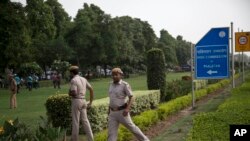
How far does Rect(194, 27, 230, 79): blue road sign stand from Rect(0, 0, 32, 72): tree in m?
22.1

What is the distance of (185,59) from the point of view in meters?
119

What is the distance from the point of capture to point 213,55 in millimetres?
15031

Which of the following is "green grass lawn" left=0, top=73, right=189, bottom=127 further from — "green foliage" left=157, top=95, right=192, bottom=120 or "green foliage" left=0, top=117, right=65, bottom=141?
"green foliage" left=0, top=117, right=65, bottom=141

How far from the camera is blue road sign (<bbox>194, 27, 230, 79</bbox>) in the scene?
14.7 meters

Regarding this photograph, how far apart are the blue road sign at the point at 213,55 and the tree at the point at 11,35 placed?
22149 millimetres

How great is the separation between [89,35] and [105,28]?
4.12 metres

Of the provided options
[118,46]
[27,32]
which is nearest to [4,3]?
[27,32]

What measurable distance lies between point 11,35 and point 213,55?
75.4 ft

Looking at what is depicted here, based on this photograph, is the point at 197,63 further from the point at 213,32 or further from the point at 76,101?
the point at 76,101

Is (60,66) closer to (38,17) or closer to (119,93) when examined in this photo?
(38,17)

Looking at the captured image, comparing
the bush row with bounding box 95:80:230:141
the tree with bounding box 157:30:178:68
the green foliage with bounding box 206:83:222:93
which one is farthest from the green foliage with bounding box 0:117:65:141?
the tree with bounding box 157:30:178:68

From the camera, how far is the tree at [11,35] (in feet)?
112

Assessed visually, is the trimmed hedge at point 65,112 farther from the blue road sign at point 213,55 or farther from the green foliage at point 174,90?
the green foliage at point 174,90

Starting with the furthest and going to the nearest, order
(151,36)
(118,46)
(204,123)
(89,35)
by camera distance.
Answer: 1. (151,36)
2. (118,46)
3. (89,35)
4. (204,123)
